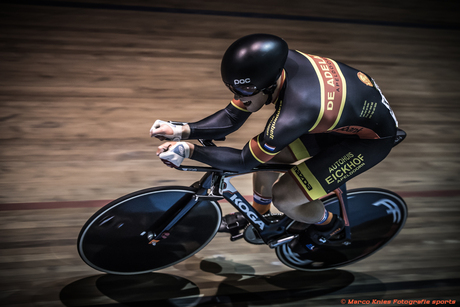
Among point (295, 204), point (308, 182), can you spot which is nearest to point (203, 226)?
point (295, 204)

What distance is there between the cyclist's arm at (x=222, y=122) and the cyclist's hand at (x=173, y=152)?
0.94 feet

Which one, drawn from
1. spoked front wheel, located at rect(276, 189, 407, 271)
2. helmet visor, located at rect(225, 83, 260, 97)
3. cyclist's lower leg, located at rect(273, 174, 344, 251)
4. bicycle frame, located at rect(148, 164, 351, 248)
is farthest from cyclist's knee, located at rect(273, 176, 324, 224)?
helmet visor, located at rect(225, 83, 260, 97)

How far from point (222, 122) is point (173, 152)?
45cm

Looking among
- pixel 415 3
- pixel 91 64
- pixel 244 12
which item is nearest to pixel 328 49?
pixel 244 12

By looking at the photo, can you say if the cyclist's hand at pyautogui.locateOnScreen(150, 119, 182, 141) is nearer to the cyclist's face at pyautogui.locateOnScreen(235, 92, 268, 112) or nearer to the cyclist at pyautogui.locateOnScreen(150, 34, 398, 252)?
the cyclist at pyautogui.locateOnScreen(150, 34, 398, 252)

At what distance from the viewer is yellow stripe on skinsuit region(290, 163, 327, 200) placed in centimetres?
198

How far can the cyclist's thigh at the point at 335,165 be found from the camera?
1.98 m

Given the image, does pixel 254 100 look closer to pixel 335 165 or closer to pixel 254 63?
pixel 254 63

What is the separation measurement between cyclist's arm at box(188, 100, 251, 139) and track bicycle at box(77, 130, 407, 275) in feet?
0.38

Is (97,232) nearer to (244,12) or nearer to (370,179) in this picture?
(370,179)

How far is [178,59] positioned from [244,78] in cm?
253

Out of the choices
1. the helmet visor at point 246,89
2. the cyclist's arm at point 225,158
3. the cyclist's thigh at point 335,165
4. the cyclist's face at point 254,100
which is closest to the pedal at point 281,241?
the cyclist's thigh at point 335,165

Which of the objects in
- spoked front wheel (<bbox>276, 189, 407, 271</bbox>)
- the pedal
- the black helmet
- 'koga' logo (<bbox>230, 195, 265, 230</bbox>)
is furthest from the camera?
spoked front wheel (<bbox>276, 189, 407, 271</bbox>)

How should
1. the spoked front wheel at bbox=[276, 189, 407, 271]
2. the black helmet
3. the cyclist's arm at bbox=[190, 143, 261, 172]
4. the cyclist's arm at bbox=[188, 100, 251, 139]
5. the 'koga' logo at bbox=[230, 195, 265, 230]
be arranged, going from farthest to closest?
the spoked front wheel at bbox=[276, 189, 407, 271] → the 'koga' logo at bbox=[230, 195, 265, 230] → the cyclist's arm at bbox=[188, 100, 251, 139] → the cyclist's arm at bbox=[190, 143, 261, 172] → the black helmet
